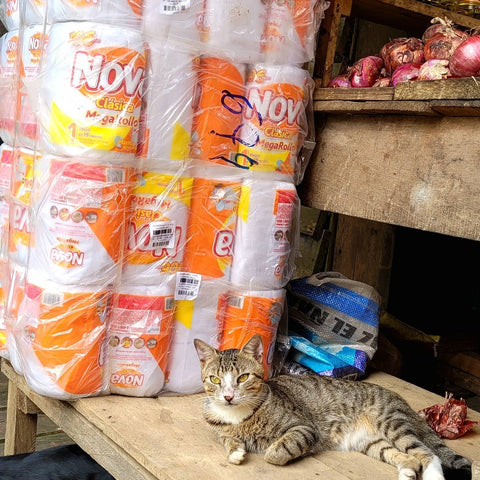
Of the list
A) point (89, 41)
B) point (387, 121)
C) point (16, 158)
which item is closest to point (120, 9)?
point (89, 41)

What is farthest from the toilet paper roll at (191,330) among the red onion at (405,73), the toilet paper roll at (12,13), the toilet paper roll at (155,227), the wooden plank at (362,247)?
the wooden plank at (362,247)

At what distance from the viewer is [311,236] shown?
150 inches

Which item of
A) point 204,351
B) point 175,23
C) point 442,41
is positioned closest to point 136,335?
point 204,351

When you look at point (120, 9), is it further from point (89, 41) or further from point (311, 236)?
point (311, 236)

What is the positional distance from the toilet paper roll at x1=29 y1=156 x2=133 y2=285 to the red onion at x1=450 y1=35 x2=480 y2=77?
93cm

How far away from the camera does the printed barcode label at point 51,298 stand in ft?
6.01

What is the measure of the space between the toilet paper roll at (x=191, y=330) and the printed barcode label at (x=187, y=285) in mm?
13

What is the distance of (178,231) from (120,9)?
0.63 metres

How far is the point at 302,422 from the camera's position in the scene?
1695 millimetres

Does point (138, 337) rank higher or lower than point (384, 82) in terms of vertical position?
lower

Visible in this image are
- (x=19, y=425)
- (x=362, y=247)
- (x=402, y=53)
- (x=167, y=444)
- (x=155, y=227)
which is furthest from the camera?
(x=362, y=247)

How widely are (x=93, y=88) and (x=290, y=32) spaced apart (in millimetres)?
647

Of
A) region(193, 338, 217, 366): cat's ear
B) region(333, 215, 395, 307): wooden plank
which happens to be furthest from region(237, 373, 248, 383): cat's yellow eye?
region(333, 215, 395, 307): wooden plank

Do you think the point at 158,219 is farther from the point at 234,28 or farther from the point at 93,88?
the point at 234,28
